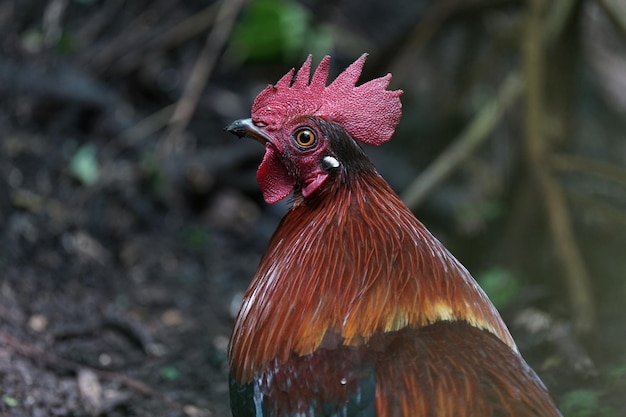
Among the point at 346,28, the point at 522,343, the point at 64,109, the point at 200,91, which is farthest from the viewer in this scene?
the point at 346,28

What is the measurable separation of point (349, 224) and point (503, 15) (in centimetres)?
520

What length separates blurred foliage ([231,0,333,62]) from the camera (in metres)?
6.41

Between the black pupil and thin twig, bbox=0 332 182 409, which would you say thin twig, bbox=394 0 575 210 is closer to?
thin twig, bbox=0 332 182 409

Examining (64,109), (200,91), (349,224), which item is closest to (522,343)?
(349,224)

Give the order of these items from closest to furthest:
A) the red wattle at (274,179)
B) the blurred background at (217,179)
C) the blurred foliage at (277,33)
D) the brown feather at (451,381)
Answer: the brown feather at (451,381)
the red wattle at (274,179)
the blurred background at (217,179)
the blurred foliage at (277,33)

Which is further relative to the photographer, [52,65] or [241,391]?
[52,65]

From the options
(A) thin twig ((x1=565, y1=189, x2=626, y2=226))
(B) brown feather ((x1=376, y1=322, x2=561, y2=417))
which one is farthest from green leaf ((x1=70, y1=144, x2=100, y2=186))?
(B) brown feather ((x1=376, y1=322, x2=561, y2=417))

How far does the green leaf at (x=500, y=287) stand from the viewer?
5.22 m

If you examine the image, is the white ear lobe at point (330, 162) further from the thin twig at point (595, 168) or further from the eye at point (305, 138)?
the thin twig at point (595, 168)

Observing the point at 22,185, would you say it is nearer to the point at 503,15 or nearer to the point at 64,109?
the point at 64,109

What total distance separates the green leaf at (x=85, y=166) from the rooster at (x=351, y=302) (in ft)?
10.5

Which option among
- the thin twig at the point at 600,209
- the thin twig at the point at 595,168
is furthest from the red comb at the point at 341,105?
the thin twig at the point at 600,209

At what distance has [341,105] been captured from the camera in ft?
9.88

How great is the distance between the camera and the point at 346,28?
7.25m
